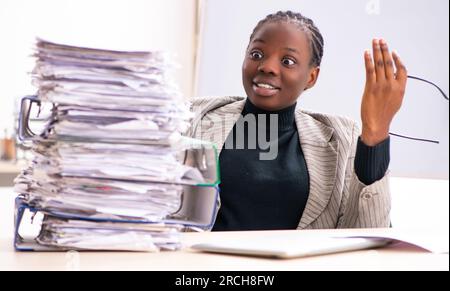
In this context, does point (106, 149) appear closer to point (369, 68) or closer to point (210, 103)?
point (369, 68)

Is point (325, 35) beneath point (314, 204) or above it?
above

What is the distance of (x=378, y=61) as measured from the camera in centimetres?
132

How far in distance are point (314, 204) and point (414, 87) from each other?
1482 mm

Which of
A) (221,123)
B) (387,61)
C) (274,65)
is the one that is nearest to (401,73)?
(387,61)

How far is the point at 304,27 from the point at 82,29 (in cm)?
195

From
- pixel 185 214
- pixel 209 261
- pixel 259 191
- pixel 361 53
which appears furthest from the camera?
pixel 361 53

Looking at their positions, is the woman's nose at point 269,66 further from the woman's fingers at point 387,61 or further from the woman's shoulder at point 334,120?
the woman's fingers at point 387,61

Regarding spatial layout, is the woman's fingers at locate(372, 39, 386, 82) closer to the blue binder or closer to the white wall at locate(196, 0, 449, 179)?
the blue binder

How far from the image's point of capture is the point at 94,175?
91 centimetres

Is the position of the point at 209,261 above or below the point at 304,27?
below

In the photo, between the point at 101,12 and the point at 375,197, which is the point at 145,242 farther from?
the point at 101,12

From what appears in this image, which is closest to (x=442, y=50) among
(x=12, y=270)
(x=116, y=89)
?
(x=116, y=89)

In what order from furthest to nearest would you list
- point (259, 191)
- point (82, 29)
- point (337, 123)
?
point (82, 29), point (337, 123), point (259, 191)
